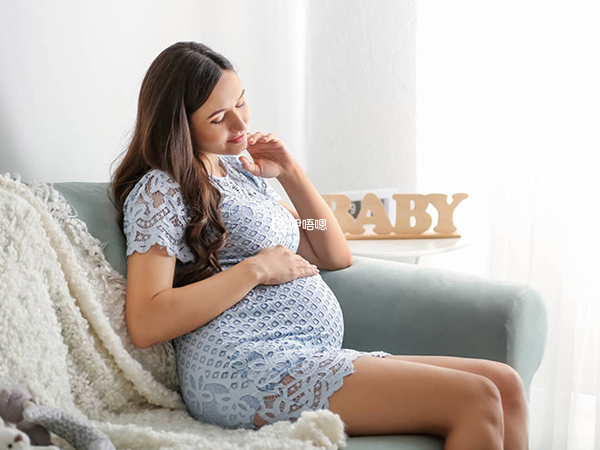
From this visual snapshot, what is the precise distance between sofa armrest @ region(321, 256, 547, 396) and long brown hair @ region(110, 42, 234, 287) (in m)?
0.37

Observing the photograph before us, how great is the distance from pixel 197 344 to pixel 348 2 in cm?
158

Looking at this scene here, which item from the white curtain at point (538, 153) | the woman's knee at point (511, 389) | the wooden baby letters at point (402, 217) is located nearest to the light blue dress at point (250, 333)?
the woman's knee at point (511, 389)

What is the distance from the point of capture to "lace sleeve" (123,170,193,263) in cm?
128

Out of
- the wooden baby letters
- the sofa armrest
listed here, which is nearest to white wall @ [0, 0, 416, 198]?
the wooden baby letters

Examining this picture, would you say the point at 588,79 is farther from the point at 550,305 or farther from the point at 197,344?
the point at 197,344

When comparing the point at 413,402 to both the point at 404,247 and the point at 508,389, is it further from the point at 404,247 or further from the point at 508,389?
the point at 404,247

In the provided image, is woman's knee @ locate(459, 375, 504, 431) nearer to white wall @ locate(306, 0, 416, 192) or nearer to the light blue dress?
the light blue dress

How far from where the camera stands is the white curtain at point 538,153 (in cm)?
206

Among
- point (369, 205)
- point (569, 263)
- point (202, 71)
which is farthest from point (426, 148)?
point (202, 71)

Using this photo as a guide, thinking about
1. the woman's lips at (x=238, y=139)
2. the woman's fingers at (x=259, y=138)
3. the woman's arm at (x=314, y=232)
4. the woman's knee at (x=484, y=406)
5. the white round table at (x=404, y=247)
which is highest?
the woman's lips at (x=238, y=139)

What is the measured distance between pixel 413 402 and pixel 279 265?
1.25 ft

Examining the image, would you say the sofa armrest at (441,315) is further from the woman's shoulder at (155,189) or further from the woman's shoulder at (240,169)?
the woman's shoulder at (155,189)

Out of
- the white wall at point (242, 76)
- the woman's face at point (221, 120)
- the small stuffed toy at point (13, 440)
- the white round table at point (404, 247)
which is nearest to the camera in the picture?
the small stuffed toy at point (13, 440)

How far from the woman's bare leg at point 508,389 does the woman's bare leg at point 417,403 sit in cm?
12
